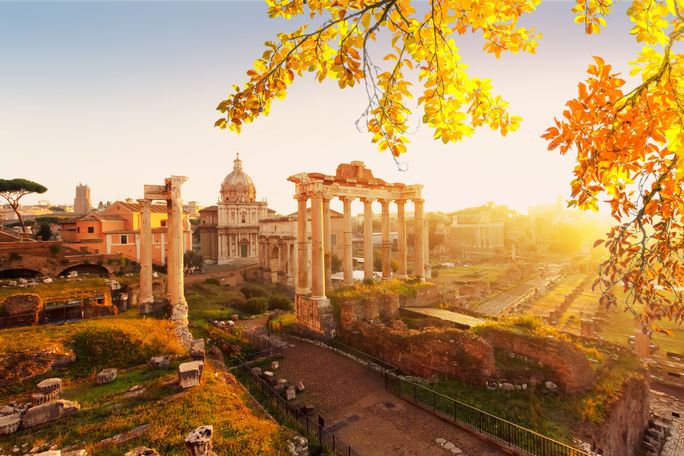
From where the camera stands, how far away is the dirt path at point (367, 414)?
297 inches

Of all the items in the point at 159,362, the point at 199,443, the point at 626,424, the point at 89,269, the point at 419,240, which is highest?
the point at 419,240

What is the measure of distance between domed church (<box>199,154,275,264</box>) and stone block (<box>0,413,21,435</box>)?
1506 inches

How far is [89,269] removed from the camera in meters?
26.5

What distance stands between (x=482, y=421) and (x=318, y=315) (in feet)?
25.6

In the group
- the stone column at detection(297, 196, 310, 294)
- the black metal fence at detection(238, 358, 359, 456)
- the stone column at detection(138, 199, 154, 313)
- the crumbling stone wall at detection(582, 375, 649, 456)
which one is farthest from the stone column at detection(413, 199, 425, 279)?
the stone column at detection(138, 199, 154, 313)

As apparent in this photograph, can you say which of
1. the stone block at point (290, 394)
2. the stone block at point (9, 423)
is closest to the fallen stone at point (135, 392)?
the stone block at point (9, 423)

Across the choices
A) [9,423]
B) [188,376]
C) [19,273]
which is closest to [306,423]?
[188,376]

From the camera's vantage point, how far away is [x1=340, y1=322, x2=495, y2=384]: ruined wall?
32.7 ft

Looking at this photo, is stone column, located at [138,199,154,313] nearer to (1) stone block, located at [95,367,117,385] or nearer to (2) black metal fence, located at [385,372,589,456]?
(1) stone block, located at [95,367,117,385]

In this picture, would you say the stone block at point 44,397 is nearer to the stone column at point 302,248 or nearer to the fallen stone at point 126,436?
the fallen stone at point 126,436

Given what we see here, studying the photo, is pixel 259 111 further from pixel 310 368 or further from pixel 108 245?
pixel 108 245

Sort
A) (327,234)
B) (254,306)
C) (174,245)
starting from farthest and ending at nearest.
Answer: (254,306) < (327,234) < (174,245)

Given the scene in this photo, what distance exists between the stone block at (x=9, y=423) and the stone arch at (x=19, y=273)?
23.9 metres

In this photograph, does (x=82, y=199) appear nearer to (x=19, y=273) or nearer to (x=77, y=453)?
(x=19, y=273)
